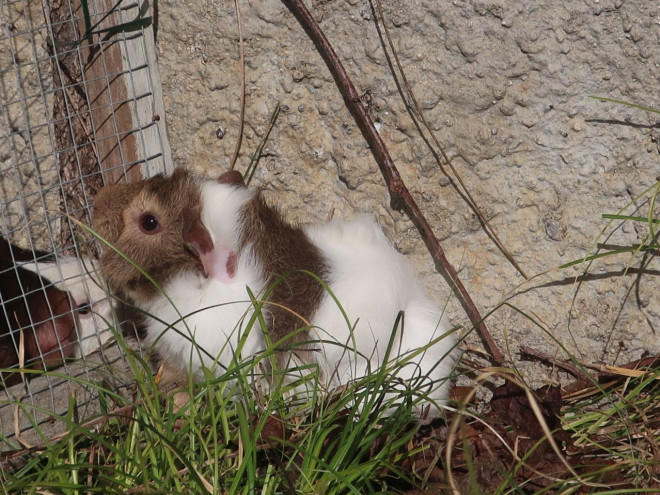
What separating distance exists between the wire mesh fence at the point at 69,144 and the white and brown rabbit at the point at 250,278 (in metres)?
0.32

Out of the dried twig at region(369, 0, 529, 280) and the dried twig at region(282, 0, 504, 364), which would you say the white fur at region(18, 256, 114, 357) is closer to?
the dried twig at region(282, 0, 504, 364)

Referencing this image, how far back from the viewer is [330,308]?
2326mm

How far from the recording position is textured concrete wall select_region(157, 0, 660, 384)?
236cm

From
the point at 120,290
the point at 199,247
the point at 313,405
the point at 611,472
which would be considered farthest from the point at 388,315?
the point at 120,290

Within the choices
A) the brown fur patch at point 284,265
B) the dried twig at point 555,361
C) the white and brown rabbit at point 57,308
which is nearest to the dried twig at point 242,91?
the brown fur patch at point 284,265

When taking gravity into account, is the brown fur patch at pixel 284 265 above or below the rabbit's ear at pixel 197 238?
below

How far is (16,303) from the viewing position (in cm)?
318

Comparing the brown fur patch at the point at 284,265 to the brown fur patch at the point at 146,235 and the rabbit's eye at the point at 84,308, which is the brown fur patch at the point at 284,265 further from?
the rabbit's eye at the point at 84,308

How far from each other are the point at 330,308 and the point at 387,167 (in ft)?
1.92

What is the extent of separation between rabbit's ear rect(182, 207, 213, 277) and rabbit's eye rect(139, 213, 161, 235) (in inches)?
5.9

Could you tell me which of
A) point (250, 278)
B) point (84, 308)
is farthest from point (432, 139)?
point (84, 308)

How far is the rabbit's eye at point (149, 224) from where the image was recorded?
7.98 ft

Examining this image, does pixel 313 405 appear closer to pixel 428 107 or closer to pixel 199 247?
pixel 199 247

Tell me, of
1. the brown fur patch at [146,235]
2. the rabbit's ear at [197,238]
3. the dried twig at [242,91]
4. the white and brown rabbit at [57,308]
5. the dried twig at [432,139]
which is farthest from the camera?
the white and brown rabbit at [57,308]
